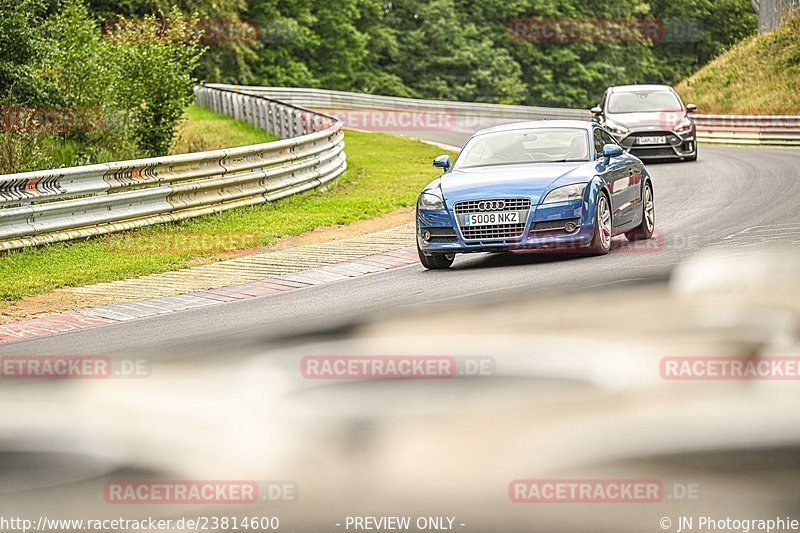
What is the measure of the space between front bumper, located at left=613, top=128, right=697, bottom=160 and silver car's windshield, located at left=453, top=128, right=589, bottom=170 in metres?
11.4

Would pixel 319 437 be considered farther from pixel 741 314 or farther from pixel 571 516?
pixel 741 314

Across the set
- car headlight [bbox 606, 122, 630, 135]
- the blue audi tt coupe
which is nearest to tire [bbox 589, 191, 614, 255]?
the blue audi tt coupe

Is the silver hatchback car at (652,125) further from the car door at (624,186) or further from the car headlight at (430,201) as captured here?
the car headlight at (430,201)

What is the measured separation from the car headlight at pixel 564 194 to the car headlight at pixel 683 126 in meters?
13.5

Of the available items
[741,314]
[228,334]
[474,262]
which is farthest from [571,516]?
[474,262]

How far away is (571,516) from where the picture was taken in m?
4.70

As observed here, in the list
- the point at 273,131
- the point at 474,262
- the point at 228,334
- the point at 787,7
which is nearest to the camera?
the point at 228,334

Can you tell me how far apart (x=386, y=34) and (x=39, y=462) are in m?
67.0

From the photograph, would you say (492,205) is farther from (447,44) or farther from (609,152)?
(447,44)

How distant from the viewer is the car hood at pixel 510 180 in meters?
11.9

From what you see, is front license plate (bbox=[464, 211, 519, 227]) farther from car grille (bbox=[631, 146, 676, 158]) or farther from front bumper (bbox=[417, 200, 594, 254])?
car grille (bbox=[631, 146, 676, 158])

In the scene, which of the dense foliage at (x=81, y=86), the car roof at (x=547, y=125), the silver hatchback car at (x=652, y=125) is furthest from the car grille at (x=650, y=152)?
the car roof at (x=547, y=125)

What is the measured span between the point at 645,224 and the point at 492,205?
9.17ft

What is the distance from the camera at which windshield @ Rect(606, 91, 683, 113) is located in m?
25.4
